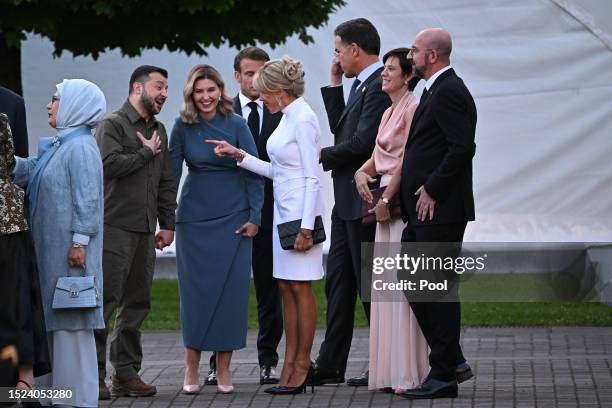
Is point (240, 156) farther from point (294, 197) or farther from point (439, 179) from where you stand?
point (439, 179)

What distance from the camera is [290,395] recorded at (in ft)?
29.2

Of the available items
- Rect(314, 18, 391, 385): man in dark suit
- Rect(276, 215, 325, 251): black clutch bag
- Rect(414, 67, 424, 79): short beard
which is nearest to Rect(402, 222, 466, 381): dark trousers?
Rect(276, 215, 325, 251): black clutch bag

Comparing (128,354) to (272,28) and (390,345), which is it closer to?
(390,345)

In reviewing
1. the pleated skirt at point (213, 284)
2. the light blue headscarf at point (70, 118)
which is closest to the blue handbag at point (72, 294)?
the light blue headscarf at point (70, 118)

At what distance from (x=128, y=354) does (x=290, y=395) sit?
101 centimetres

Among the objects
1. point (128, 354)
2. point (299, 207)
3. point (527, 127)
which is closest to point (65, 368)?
point (128, 354)

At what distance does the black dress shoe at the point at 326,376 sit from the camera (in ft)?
30.7

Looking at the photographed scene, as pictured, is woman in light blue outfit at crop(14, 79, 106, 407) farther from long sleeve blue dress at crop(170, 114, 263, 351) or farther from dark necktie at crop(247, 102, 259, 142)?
dark necktie at crop(247, 102, 259, 142)

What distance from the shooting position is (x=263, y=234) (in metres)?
10.0

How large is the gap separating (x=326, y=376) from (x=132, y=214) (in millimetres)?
1548

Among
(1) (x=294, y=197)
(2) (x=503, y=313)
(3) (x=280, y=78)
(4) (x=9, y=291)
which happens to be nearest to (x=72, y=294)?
(4) (x=9, y=291)

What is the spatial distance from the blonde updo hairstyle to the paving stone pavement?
1764 mm

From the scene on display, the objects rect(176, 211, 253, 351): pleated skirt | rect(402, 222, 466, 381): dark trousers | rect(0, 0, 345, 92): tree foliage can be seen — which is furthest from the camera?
rect(0, 0, 345, 92): tree foliage

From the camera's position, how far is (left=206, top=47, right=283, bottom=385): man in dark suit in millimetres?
9922
